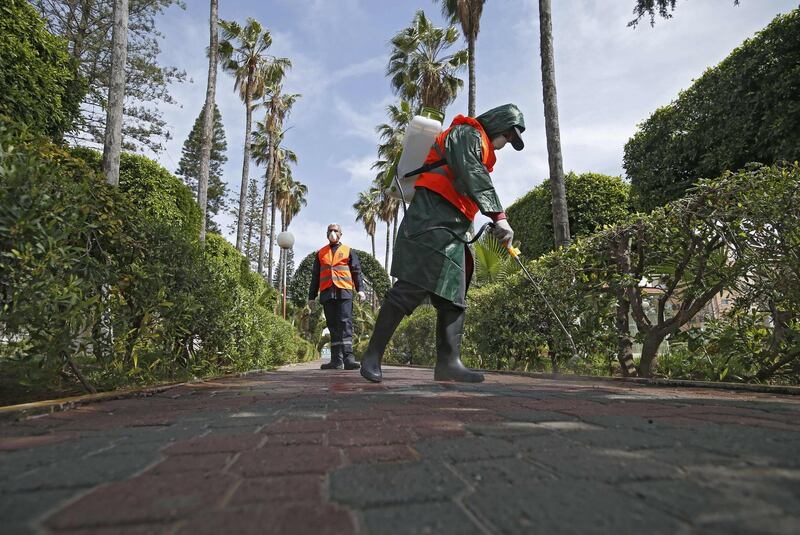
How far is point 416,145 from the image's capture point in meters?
3.51

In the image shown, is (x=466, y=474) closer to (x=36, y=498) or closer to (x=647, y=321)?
(x=36, y=498)

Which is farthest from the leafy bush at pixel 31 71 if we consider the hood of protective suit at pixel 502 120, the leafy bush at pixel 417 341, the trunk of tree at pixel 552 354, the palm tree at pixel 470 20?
the palm tree at pixel 470 20

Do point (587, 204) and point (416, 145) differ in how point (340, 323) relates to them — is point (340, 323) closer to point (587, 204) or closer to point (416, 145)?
point (416, 145)

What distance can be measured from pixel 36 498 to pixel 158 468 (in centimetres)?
26

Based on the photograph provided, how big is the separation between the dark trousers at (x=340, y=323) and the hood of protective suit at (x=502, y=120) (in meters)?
3.59

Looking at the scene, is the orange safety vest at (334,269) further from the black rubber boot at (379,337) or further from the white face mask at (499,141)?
the white face mask at (499,141)

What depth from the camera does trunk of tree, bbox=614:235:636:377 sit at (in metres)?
4.12

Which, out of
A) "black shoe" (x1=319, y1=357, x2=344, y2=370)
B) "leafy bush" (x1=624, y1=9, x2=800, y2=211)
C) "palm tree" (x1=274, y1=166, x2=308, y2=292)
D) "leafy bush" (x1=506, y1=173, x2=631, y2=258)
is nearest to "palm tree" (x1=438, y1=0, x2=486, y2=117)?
"leafy bush" (x1=506, y1=173, x2=631, y2=258)

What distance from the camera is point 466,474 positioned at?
3.58 feet

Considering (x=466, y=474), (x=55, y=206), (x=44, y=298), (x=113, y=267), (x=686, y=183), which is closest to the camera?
(x=466, y=474)

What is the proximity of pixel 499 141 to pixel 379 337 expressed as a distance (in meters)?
1.83

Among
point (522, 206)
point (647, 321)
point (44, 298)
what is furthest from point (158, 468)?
point (522, 206)

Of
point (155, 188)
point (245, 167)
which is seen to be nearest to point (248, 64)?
point (245, 167)

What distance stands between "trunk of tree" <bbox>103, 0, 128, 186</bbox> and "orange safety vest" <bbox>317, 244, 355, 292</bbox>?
328 cm
